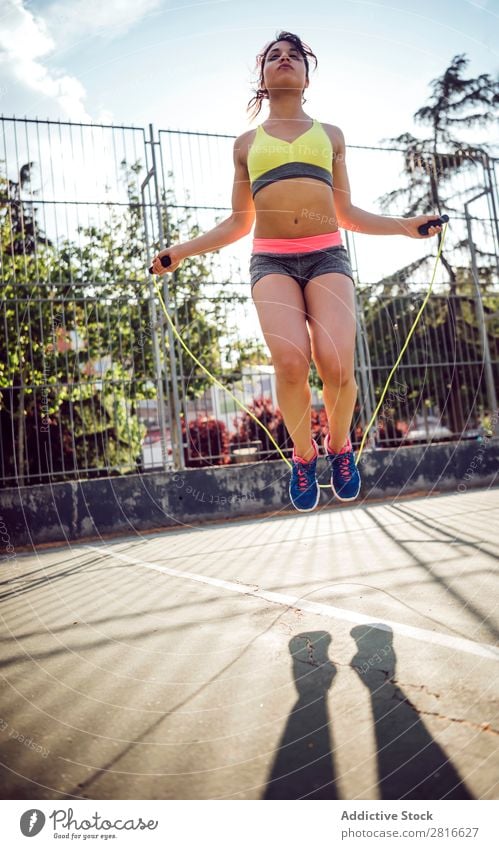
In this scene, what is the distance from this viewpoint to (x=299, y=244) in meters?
3.15

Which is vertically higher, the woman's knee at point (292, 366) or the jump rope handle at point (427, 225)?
the jump rope handle at point (427, 225)

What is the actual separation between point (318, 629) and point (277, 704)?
71cm

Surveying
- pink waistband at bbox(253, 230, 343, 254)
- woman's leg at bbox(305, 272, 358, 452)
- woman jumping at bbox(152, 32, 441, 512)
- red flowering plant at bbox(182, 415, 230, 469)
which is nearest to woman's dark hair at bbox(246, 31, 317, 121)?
woman jumping at bbox(152, 32, 441, 512)

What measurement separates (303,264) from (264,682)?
197 cm

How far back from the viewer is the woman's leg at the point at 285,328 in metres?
2.96

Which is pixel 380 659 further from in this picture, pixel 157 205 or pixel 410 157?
pixel 410 157

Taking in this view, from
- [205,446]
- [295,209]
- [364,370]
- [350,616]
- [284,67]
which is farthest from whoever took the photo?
[205,446]

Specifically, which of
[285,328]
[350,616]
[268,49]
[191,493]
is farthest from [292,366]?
[191,493]

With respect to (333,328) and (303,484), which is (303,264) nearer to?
(333,328)

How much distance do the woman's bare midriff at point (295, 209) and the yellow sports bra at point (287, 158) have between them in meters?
0.04

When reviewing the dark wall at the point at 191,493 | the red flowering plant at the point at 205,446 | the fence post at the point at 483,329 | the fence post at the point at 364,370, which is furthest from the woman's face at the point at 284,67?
the fence post at the point at 483,329

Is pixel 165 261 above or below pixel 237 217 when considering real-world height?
below

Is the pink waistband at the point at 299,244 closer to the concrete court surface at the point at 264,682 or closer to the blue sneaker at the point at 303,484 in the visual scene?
the blue sneaker at the point at 303,484

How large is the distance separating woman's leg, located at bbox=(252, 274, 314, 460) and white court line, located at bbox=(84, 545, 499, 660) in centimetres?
96
